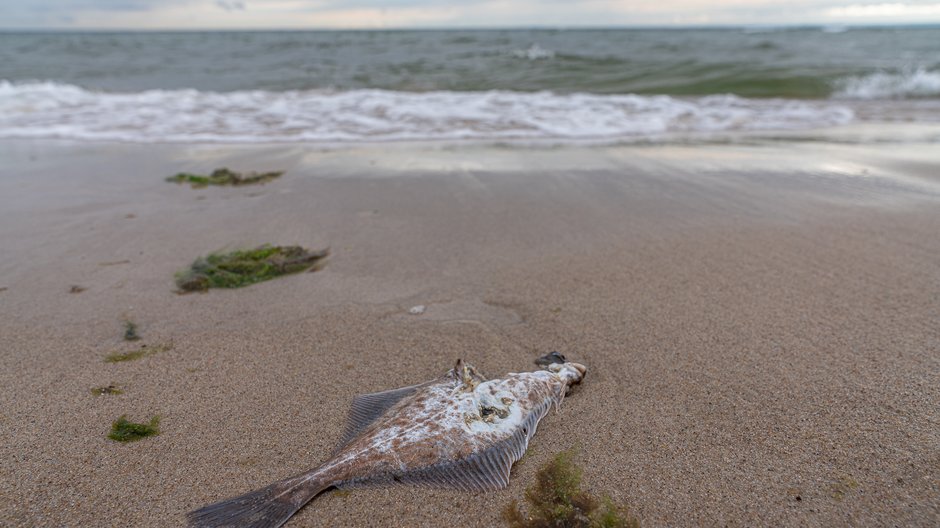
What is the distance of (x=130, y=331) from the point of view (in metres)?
2.97

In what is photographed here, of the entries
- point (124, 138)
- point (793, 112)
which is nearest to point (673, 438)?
point (124, 138)

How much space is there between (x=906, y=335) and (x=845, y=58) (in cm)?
2159

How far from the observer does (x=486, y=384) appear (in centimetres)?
241

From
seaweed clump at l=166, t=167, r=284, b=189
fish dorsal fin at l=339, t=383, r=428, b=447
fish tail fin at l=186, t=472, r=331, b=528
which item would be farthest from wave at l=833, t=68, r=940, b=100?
fish tail fin at l=186, t=472, r=331, b=528

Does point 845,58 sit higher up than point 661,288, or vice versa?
point 845,58

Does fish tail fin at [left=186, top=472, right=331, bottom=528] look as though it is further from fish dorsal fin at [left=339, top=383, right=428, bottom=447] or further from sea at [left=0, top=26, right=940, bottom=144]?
sea at [left=0, top=26, right=940, bottom=144]

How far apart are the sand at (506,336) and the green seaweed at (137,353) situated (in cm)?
6

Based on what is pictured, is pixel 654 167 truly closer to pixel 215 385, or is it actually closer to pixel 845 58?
pixel 215 385

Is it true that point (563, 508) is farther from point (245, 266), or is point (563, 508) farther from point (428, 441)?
point (245, 266)

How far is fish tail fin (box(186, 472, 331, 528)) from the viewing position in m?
1.82

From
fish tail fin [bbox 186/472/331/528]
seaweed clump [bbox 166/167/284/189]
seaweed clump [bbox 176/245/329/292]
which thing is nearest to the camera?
fish tail fin [bbox 186/472/331/528]

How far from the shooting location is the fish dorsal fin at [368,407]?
2258 mm

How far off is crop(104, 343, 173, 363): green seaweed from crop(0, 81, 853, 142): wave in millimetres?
6073

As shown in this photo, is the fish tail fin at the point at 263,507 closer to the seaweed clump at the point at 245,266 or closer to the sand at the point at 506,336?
the sand at the point at 506,336
